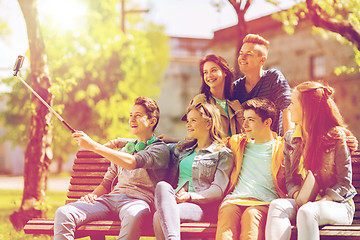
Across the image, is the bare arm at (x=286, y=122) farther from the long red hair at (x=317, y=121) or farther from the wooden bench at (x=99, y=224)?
the long red hair at (x=317, y=121)

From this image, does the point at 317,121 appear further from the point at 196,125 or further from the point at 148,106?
the point at 148,106

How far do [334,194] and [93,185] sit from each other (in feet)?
7.91

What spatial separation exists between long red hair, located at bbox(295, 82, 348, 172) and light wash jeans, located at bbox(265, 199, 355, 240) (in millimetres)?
335

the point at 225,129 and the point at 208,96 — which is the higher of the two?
the point at 208,96

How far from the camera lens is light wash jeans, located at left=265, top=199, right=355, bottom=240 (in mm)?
3701

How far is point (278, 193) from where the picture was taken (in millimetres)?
4340

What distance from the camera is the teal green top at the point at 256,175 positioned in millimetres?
4297

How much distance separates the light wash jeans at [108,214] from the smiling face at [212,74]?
131cm

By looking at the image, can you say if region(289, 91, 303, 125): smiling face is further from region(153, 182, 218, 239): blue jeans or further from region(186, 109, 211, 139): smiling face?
region(153, 182, 218, 239): blue jeans

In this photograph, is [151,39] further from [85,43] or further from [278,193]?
[278,193]

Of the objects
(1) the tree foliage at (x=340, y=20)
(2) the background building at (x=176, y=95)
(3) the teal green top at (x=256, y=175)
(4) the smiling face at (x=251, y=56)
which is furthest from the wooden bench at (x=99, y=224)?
(2) the background building at (x=176, y=95)

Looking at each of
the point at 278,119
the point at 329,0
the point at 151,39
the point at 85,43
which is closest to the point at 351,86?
the point at 151,39

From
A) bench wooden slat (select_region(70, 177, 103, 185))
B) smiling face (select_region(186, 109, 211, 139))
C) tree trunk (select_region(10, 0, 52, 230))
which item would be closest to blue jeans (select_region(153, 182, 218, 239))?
smiling face (select_region(186, 109, 211, 139))

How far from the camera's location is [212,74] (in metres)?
5.04
